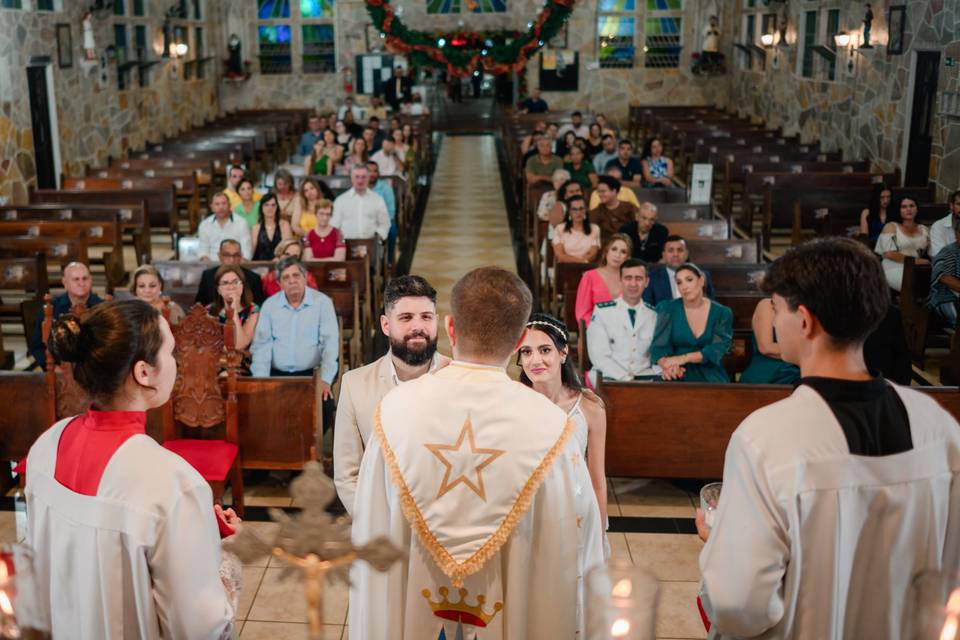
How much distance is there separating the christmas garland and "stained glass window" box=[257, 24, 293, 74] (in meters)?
10.1

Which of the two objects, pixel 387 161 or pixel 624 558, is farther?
pixel 387 161

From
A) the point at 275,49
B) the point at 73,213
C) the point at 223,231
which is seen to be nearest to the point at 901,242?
the point at 223,231

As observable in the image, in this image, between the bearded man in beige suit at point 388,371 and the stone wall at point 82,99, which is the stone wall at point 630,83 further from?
the bearded man in beige suit at point 388,371

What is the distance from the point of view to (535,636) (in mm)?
2227

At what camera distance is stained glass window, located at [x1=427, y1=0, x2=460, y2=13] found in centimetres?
2319

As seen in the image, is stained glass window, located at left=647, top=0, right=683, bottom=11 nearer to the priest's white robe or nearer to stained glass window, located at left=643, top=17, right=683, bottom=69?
stained glass window, located at left=643, top=17, right=683, bottom=69

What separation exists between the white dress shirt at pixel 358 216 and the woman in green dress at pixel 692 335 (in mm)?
4268

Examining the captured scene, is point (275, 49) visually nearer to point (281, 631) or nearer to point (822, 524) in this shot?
point (281, 631)

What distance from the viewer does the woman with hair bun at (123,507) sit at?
187 centimetres

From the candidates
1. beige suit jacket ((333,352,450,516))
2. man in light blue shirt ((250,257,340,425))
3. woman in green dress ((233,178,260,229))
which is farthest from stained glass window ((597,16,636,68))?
beige suit jacket ((333,352,450,516))

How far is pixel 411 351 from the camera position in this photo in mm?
3252

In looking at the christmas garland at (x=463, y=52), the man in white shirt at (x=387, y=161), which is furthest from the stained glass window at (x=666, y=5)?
the man in white shirt at (x=387, y=161)

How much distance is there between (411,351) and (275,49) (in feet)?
74.5

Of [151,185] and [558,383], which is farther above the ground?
[558,383]
